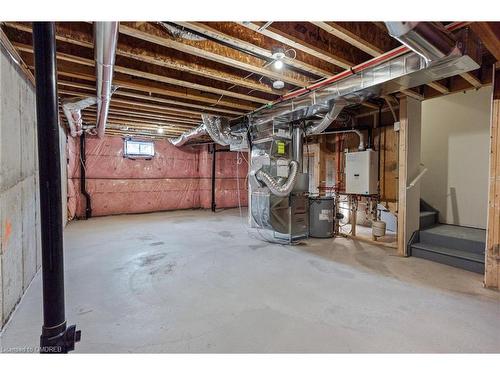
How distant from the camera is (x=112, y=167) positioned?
21.6ft

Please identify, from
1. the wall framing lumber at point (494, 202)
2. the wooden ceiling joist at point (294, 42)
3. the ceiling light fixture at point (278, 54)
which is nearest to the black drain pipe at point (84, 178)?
the ceiling light fixture at point (278, 54)

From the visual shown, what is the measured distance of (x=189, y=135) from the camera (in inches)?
231

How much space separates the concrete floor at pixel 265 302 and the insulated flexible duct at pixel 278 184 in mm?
856

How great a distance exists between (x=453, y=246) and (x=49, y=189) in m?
4.13

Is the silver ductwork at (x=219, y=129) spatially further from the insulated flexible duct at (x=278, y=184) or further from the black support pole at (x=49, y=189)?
the black support pole at (x=49, y=189)

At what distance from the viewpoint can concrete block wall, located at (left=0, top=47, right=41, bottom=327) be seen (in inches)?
67.8

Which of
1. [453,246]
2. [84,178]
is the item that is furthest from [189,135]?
[453,246]

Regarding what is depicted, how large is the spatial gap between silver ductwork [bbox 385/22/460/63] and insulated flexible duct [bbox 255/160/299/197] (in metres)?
2.19

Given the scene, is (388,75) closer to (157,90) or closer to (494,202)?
(494,202)

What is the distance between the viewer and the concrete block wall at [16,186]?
5.65 ft

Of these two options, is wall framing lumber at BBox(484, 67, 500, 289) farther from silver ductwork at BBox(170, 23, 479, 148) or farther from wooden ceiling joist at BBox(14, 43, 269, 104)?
wooden ceiling joist at BBox(14, 43, 269, 104)

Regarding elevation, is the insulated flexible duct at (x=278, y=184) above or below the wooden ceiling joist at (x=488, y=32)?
below

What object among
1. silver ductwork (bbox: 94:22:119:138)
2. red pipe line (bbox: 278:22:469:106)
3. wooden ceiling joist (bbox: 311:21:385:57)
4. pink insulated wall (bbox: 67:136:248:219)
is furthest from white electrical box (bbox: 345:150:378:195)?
pink insulated wall (bbox: 67:136:248:219)
